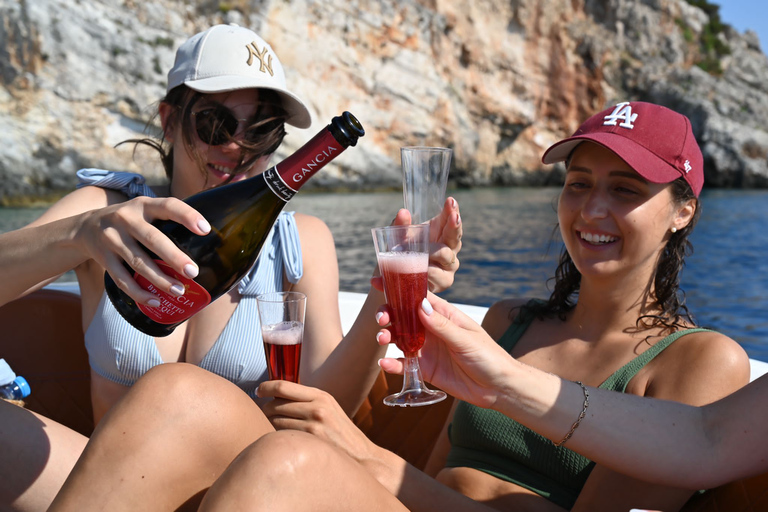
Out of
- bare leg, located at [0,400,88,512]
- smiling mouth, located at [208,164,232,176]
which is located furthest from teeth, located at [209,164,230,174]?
bare leg, located at [0,400,88,512]

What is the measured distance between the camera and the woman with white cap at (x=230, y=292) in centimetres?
195

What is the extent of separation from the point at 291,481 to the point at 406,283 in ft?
→ 1.56

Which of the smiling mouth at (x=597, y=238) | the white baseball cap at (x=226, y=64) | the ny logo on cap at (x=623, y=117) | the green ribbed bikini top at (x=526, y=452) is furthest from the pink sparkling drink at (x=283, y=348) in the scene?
the ny logo on cap at (x=623, y=117)

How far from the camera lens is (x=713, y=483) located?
4.89ft

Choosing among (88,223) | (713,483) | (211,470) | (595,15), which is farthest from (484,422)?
(595,15)

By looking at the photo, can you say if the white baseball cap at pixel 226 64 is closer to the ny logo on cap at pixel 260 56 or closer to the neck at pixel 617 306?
the ny logo on cap at pixel 260 56

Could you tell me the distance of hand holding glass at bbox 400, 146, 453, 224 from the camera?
1591 mm

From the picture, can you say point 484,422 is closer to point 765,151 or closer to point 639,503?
point 639,503

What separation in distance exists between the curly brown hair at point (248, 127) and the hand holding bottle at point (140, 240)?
74 cm

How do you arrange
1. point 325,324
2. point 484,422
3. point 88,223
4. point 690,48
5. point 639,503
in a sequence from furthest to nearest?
point 690,48
point 325,324
point 484,422
point 639,503
point 88,223

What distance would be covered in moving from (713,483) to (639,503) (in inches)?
8.8

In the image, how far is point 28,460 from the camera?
1.83m

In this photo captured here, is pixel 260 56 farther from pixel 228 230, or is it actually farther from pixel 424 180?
pixel 424 180

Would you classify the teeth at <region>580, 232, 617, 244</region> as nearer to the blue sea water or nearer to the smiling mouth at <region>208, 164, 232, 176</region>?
the smiling mouth at <region>208, 164, 232, 176</region>
